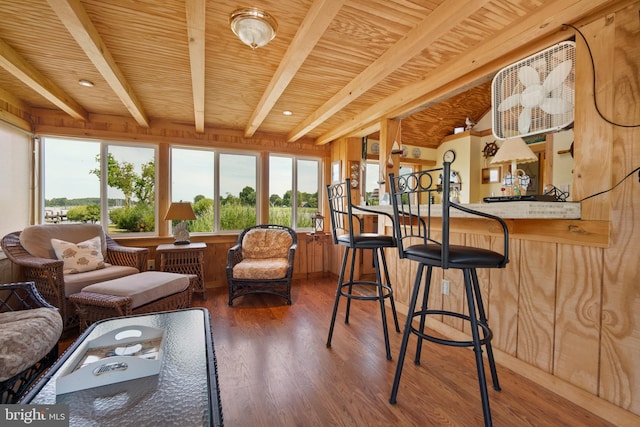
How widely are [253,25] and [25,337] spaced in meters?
2.06

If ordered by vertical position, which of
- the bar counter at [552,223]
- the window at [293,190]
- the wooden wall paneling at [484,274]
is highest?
the window at [293,190]

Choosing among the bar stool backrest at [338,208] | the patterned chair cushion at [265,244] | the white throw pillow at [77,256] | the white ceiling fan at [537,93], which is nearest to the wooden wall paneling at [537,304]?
the white ceiling fan at [537,93]

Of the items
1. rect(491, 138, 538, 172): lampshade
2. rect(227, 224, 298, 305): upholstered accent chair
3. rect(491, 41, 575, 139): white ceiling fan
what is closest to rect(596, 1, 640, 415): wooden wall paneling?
rect(491, 41, 575, 139): white ceiling fan

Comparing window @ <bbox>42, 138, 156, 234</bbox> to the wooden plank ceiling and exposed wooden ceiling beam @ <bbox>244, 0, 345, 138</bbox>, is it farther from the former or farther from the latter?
exposed wooden ceiling beam @ <bbox>244, 0, 345, 138</bbox>

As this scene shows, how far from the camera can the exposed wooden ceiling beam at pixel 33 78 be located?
2049 mm

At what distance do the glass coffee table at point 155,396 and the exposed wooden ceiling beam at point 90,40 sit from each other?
173cm

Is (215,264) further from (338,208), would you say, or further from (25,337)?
(25,337)

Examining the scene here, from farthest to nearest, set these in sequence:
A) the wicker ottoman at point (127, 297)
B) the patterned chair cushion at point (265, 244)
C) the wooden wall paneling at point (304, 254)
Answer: the wooden wall paneling at point (304, 254), the patterned chair cushion at point (265, 244), the wicker ottoman at point (127, 297)

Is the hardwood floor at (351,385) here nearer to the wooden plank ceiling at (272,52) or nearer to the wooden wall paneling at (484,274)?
the wooden wall paneling at (484,274)

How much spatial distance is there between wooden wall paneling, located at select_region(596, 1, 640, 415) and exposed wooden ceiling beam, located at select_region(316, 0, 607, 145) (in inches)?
8.6

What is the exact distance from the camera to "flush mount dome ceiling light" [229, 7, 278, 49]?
1658mm

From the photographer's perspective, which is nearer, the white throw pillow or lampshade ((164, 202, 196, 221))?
the white throw pillow

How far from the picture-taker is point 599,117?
1508 millimetres

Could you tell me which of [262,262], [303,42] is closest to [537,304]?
[303,42]
